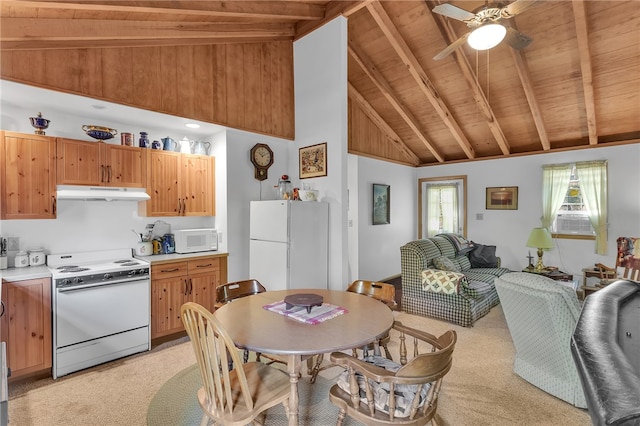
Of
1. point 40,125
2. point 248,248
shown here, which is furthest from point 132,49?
point 248,248

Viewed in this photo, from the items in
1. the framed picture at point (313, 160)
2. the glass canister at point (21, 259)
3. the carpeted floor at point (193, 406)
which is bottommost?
the carpeted floor at point (193, 406)

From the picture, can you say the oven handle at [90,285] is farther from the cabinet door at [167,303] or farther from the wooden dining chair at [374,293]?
the wooden dining chair at [374,293]

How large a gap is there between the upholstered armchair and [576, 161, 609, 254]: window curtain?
3.78 m

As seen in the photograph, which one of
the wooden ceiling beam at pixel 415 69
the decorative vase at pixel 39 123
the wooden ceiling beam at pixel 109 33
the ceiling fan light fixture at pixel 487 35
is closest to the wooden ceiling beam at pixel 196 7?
the wooden ceiling beam at pixel 109 33

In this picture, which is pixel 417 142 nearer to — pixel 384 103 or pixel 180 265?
pixel 384 103

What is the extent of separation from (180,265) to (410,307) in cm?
301

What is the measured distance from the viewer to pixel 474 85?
175 inches

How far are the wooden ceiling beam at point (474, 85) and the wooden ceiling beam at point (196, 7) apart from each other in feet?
5.02

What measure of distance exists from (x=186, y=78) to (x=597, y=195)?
6.32m

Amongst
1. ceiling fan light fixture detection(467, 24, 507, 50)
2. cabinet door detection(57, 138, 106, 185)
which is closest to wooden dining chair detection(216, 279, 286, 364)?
cabinet door detection(57, 138, 106, 185)

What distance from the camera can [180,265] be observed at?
11.0ft

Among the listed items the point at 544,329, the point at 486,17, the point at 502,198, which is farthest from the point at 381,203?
the point at 544,329

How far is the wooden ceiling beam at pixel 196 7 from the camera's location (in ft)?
7.06

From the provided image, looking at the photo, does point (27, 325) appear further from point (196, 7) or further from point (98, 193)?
point (196, 7)
